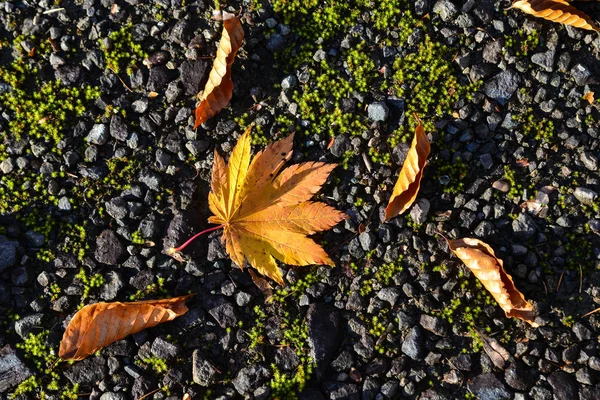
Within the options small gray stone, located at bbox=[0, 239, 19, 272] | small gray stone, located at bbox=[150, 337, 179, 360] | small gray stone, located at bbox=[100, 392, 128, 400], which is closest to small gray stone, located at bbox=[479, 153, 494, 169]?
small gray stone, located at bbox=[150, 337, 179, 360]

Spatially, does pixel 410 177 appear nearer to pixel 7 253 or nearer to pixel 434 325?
pixel 434 325

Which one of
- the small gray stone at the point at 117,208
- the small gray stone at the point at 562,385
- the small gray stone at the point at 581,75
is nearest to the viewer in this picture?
the small gray stone at the point at 562,385

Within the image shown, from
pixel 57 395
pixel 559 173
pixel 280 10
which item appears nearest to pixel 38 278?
pixel 57 395

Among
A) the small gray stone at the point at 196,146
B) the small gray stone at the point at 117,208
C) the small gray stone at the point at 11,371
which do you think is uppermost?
the small gray stone at the point at 196,146

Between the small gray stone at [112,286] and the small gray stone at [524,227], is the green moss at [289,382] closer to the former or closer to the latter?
the small gray stone at [112,286]

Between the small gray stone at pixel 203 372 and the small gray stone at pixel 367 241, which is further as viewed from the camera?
the small gray stone at pixel 367 241

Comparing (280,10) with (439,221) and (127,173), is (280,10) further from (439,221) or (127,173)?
(439,221)

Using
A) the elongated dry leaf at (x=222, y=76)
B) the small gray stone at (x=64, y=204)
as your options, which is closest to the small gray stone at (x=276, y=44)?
the elongated dry leaf at (x=222, y=76)
